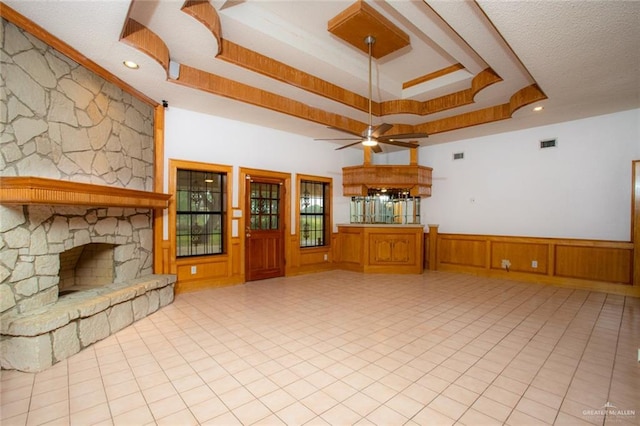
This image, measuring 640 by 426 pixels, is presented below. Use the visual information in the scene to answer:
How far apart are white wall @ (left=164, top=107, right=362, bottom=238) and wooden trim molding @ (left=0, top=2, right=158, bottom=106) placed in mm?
1096

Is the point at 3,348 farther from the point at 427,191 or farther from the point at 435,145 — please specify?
the point at 435,145

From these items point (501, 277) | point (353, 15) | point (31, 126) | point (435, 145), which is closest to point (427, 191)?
point (435, 145)

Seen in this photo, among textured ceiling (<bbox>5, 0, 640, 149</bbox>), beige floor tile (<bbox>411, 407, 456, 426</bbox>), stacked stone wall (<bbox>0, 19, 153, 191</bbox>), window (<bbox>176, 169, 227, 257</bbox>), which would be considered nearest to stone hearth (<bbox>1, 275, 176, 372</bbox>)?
stacked stone wall (<bbox>0, 19, 153, 191</bbox>)

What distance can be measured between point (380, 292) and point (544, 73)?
12.9 feet

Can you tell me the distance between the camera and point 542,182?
238 inches

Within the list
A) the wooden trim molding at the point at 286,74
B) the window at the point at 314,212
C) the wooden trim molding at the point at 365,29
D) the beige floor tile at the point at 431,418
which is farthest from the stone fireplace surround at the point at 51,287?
the window at the point at 314,212

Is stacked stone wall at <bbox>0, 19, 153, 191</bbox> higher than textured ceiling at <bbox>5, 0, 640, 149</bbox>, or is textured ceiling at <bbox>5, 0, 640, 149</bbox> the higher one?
textured ceiling at <bbox>5, 0, 640, 149</bbox>

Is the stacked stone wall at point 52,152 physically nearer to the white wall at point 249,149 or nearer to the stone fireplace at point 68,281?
the stone fireplace at point 68,281

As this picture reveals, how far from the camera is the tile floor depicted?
6.64 ft

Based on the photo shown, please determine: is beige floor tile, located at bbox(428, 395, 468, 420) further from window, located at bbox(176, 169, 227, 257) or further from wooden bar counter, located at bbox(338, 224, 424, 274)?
wooden bar counter, located at bbox(338, 224, 424, 274)

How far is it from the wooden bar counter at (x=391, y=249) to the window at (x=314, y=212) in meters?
0.93

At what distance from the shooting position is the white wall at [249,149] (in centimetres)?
513

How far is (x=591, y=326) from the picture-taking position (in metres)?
3.62

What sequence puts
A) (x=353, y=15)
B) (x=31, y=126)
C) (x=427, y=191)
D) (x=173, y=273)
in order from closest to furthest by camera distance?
(x=31, y=126), (x=353, y=15), (x=173, y=273), (x=427, y=191)
